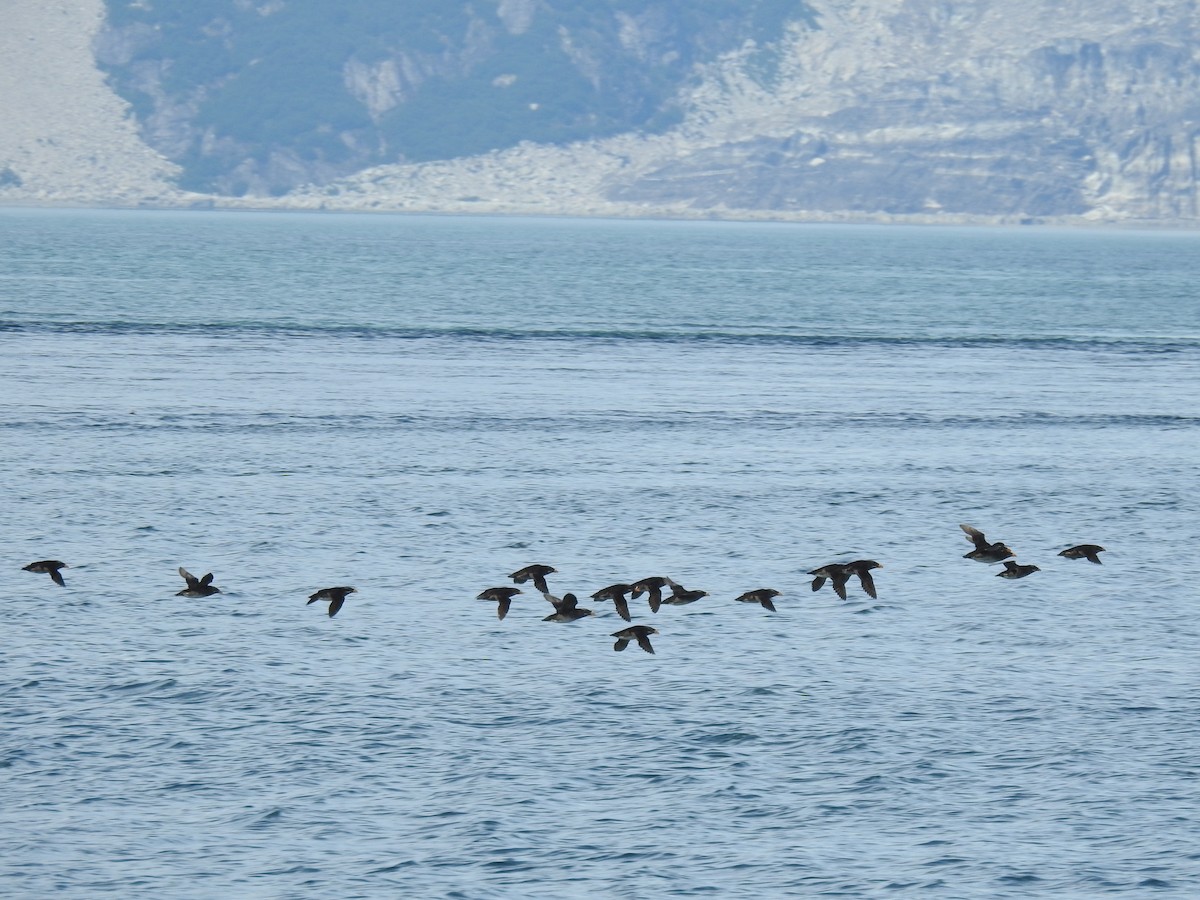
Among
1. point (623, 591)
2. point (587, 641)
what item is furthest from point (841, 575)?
point (587, 641)

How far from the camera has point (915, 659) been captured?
3466 cm

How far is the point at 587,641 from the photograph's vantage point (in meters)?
35.8

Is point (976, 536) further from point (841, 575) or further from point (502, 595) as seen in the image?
point (502, 595)

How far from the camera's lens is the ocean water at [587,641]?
2530 cm

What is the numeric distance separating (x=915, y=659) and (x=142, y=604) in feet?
48.3

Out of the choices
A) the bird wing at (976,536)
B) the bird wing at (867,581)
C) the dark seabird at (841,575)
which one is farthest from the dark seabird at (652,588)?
the bird wing at (976,536)

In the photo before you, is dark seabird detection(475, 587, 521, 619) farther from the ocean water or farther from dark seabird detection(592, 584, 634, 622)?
dark seabird detection(592, 584, 634, 622)

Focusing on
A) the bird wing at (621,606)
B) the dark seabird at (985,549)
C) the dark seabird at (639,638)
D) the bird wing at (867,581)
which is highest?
the dark seabird at (985,549)

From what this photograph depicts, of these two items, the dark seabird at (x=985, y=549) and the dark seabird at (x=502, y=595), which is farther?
the dark seabird at (x=985, y=549)

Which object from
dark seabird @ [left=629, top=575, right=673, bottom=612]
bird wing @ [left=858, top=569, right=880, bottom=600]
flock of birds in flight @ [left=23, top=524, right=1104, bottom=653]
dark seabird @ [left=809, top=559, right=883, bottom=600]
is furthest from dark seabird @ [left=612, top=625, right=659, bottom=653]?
bird wing @ [left=858, top=569, right=880, bottom=600]

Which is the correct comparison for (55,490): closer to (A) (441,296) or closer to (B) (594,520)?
(B) (594,520)

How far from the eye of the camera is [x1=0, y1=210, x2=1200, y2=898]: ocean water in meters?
25.3

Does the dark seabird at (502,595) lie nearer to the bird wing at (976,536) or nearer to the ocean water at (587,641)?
the ocean water at (587,641)

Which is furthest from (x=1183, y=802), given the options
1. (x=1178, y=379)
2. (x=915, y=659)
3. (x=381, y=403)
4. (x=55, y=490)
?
(x=1178, y=379)
